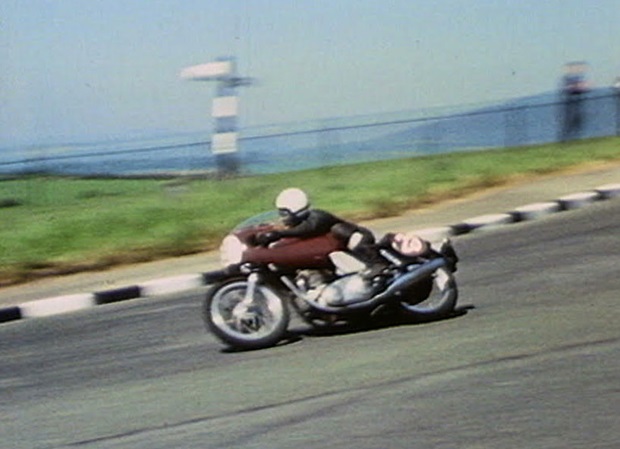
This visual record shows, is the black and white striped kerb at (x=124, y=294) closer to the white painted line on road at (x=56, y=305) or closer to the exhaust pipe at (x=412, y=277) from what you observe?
the white painted line on road at (x=56, y=305)

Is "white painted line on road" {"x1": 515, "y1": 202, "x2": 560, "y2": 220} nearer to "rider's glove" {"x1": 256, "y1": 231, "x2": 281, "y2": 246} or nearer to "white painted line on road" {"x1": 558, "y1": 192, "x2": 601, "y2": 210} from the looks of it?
"white painted line on road" {"x1": 558, "y1": 192, "x2": 601, "y2": 210}

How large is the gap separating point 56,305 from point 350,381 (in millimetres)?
6784

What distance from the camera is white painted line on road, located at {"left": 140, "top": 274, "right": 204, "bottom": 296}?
16000mm

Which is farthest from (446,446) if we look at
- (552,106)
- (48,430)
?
(552,106)

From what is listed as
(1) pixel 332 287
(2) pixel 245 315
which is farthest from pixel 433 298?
(2) pixel 245 315

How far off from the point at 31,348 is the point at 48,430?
4.12 m

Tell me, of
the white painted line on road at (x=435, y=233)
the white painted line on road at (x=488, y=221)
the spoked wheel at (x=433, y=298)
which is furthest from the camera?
the white painted line on road at (x=488, y=221)

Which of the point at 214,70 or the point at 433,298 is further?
the point at 214,70

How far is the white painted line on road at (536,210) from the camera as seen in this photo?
20.1 metres

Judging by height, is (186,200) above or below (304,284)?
below

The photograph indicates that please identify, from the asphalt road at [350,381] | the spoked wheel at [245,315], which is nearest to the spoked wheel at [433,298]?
the asphalt road at [350,381]

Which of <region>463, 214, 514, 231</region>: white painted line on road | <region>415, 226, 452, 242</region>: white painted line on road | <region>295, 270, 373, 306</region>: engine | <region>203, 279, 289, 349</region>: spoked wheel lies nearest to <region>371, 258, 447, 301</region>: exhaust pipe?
<region>295, 270, 373, 306</region>: engine

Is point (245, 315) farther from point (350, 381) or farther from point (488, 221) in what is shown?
point (488, 221)

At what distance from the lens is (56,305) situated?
608 inches
